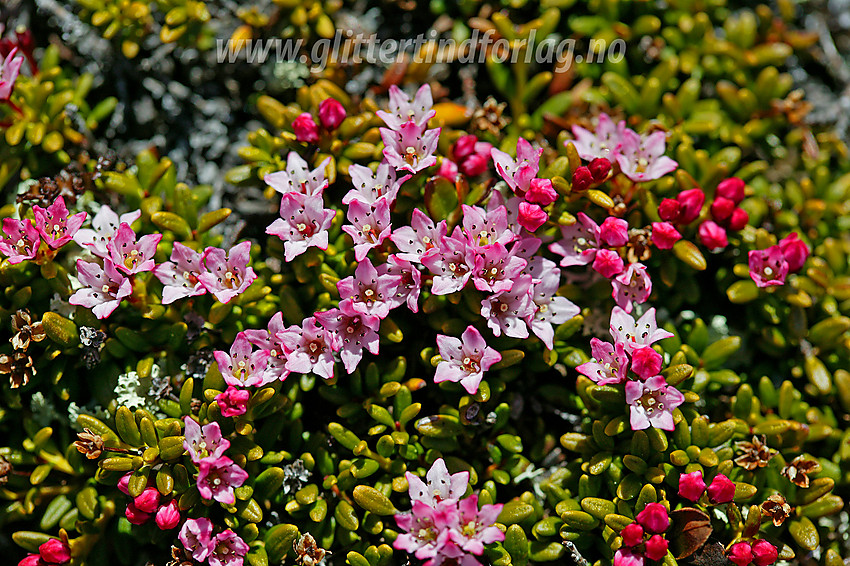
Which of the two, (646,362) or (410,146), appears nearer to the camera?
(646,362)

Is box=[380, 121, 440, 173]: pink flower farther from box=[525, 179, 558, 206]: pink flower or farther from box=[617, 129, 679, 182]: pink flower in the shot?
box=[617, 129, 679, 182]: pink flower

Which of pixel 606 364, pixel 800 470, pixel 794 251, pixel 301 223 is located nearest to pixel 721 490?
pixel 800 470

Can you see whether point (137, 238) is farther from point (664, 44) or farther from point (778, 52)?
point (778, 52)

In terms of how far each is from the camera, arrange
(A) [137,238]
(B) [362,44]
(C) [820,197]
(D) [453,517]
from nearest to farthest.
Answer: (D) [453,517] < (A) [137,238] < (C) [820,197] < (B) [362,44]

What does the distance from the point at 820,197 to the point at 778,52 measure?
3.17 feet

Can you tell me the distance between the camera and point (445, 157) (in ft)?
12.0

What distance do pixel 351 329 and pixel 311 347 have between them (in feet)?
0.66

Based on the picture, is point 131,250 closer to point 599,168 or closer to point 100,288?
point 100,288

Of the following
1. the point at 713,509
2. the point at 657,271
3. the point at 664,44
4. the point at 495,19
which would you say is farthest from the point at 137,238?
the point at 664,44

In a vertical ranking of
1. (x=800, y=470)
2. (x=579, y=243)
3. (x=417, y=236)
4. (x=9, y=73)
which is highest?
(x=9, y=73)

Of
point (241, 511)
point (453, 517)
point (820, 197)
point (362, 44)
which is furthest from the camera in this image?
point (362, 44)

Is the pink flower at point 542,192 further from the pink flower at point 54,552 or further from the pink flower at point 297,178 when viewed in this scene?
the pink flower at point 54,552

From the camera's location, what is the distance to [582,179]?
3252 millimetres

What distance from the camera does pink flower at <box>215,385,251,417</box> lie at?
2.89 metres
